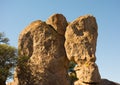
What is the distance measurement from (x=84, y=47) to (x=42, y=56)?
22.3 feet

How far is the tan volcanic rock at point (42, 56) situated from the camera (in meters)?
37.6

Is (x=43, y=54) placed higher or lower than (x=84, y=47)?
higher

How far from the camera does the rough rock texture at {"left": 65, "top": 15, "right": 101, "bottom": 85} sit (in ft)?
105

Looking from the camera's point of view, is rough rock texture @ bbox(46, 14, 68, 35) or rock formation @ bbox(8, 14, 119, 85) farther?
rough rock texture @ bbox(46, 14, 68, 35)

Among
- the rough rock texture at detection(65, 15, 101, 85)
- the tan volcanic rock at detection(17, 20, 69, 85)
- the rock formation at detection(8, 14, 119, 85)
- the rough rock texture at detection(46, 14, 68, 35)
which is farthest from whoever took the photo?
the rough rock texture at detection(46, 14, 68, 35)

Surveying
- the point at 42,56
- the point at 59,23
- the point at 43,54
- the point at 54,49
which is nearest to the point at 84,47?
the point at 54,49

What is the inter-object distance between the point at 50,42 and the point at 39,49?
5.70ft

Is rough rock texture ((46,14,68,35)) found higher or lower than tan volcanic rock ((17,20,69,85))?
higher

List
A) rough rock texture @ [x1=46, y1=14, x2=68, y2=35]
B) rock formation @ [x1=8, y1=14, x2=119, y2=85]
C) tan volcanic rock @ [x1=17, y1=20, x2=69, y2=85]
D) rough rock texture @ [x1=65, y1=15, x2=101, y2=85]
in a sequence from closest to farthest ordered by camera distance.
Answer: rough rock texture @ [x1=65, y1=15, x2=101, y2=85], rock formation @ [x1=8, y1=14, x2=119, y2=85], tan volcanic rock @ [x1=17, y1=20, x2=69, y2=85], rough rock texture @ [x1=46, y1=14, x2=68, y2=35]

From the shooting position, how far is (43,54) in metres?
38.4

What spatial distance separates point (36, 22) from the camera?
40.7 meters

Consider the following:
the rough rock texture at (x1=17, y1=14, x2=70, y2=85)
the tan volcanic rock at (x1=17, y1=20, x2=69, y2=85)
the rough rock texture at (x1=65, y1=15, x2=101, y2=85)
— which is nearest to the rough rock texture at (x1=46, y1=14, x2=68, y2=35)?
the rough rock texture at (x1=17, y1=14, x2=70, y2=85)

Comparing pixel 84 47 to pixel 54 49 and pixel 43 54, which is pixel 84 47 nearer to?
pixel 54 49

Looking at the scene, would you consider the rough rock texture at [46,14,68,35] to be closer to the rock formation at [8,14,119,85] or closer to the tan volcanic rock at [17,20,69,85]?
the rock formation at [8,14,119,85]
